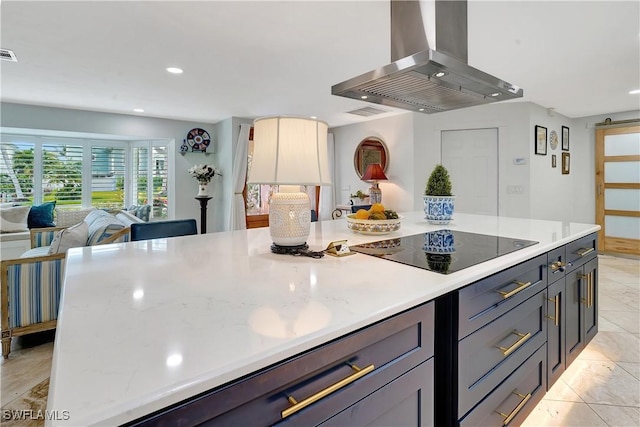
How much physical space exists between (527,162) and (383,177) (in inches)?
74.3

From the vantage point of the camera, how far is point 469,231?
187 cm

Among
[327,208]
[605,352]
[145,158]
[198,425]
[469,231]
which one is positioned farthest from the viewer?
[327,208]

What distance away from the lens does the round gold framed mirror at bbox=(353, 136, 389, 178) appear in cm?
515

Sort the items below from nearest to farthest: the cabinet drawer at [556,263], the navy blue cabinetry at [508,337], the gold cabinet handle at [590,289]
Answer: the navy blue cabinetry at [508,337]
the cabinet drawer at [556,263]
the gold cabinet handle at [590,289]

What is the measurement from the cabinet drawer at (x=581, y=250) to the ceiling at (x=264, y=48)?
144 cm

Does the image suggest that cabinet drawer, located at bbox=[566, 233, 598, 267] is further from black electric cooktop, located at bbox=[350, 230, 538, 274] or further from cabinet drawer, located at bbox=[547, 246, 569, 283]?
black electric cooktop, located at bbox=[350, 230, 538, 274]

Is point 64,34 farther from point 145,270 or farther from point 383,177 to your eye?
point 383,177

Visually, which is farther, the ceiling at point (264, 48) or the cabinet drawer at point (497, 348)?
the ceiling at point (264, 48)

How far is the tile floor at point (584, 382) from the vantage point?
159 centimetres

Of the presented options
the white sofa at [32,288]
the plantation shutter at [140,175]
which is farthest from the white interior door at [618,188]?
the plantation shutter at [140,175]

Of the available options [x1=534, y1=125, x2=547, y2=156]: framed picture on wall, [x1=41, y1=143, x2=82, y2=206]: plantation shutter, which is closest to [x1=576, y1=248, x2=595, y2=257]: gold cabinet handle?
[x1=534, y1=125, x2=547, y2=156]: framed picture on wall

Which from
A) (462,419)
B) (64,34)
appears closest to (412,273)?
(462,419)

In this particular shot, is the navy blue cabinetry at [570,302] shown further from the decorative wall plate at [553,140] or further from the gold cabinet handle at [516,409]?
the decorative wall plate at [553,140]

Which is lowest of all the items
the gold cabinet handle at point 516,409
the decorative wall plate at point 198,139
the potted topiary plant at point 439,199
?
the gold cabinet handle at point 516,409
